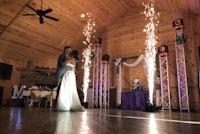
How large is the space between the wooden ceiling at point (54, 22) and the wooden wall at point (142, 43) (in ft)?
1.24

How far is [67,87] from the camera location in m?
3.62

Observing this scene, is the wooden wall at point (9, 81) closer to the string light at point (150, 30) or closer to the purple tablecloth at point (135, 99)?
the purple tablecloth at point (135, 99)

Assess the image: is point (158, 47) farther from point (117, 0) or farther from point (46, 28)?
point (46, 28)

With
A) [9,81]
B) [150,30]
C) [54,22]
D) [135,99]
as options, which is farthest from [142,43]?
[9,81]

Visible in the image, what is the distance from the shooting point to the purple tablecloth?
20.5 feet

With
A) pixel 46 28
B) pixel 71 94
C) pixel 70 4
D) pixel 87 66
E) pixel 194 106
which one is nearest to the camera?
pixel 71 94

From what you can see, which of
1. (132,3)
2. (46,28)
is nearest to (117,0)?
(132,3)

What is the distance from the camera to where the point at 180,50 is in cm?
595

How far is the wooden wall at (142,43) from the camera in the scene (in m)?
6.06

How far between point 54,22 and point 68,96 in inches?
181

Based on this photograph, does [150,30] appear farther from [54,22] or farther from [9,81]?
[9,81]

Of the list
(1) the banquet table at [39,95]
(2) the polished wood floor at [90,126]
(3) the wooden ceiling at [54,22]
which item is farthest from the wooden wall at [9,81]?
(2) the polished wood floor at [90,126]

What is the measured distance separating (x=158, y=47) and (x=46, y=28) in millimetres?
5005

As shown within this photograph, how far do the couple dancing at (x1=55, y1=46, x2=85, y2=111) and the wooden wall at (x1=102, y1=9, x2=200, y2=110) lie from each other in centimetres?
423
